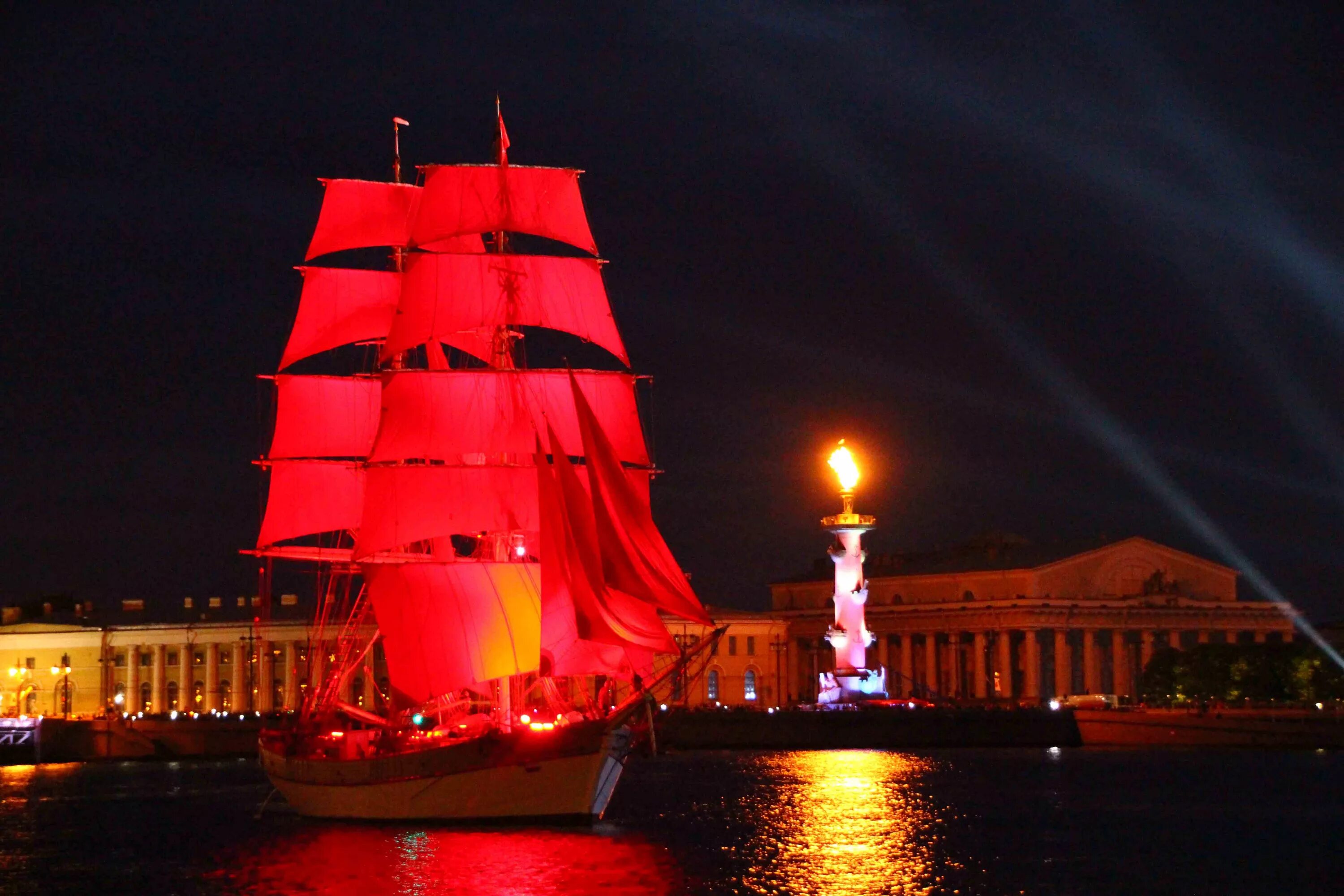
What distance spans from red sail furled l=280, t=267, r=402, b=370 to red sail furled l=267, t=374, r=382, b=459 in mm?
1224

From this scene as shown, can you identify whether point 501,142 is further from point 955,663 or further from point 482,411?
point 955,663

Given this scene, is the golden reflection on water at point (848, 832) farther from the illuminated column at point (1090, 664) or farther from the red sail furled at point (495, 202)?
the illuminated column at point (1090, 664)

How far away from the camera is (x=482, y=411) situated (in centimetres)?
7538

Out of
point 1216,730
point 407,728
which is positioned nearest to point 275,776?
→ point 407,728

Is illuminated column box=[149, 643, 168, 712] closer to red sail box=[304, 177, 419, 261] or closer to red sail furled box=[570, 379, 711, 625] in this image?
red sail box=[304, 177, 419, 261]

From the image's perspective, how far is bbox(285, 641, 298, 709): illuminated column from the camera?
158 m

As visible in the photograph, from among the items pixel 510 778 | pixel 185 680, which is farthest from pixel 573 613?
pixel 185 680

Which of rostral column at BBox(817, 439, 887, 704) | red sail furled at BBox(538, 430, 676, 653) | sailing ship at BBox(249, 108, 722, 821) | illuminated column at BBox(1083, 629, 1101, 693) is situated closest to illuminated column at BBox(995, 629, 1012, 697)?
illuminated column at BBox(1083, 629, 1101, 693)

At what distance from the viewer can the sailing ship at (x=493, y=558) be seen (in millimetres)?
66812

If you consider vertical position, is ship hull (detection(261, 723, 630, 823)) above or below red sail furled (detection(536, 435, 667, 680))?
below

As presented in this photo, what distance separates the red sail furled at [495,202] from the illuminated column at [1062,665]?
77.6 m

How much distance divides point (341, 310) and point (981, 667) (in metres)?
75.4

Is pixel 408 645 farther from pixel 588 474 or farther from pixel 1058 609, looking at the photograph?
pixel 1058 609

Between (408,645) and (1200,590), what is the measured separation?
307 ft
